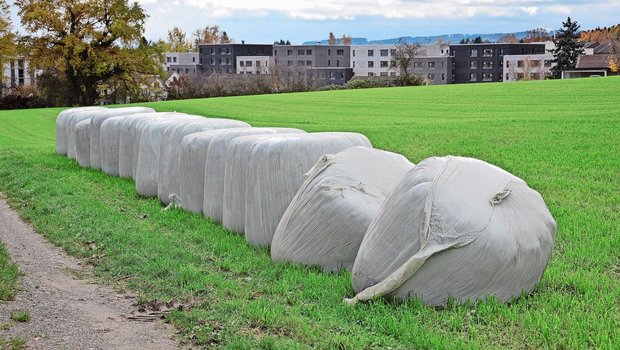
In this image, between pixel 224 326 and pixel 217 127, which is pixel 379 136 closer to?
pixel 217 127

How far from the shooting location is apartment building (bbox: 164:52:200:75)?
151 meters

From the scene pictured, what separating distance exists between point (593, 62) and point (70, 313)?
109 m

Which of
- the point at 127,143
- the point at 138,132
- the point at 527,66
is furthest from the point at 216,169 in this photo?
the point at 527,66

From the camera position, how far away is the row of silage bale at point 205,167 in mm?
11570

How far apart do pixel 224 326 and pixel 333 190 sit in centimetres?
205

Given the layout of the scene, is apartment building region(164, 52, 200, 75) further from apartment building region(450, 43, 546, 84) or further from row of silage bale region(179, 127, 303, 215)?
row of silage bale region(179, 127, 303, 215)

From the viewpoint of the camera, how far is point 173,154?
13.7 m

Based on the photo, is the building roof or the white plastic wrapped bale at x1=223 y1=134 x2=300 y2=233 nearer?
the white plastic wrapped bale at x1=223 y1=134 x2=300 y2=233

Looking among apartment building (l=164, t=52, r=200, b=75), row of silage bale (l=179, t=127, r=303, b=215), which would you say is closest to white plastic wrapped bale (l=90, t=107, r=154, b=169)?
A: row of silage bale (l=179, t=127, r=303, b=215)

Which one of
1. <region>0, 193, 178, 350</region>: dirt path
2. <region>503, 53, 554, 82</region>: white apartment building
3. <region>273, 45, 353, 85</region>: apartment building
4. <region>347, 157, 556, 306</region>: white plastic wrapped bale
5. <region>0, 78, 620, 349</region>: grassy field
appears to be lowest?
<region>0, 193, 178, 350</region>: dirt path

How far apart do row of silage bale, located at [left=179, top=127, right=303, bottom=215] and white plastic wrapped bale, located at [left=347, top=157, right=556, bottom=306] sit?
14.9 ft

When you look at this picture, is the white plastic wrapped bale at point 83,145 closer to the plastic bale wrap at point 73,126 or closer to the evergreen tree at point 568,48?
the plastic bale wrap at point 73,126

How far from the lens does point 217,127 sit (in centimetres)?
1410

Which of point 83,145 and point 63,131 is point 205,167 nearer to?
point 83,145
